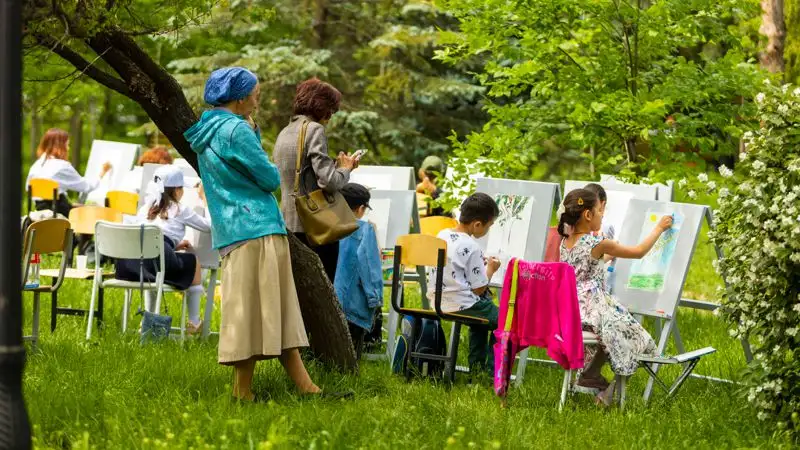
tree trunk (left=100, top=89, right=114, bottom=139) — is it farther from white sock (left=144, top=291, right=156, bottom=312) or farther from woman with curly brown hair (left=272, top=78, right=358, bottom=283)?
woman with curly brown hair (left=272, top=78, right=358, bottom=283)

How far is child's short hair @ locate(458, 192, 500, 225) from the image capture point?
28.8ft

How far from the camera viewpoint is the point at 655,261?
9.26 m

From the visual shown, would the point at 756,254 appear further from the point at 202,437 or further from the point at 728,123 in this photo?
the point at 728,123

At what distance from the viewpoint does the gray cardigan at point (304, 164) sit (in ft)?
27.1

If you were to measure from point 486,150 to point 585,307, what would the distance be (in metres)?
4.44

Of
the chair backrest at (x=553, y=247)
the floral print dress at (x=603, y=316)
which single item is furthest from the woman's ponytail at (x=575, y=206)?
the chair backrest at (x=553, y=247)

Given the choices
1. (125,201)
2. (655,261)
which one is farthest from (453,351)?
(125,201)

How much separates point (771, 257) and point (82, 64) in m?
4.43

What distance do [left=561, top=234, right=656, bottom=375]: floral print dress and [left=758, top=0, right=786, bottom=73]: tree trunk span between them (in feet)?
30.4

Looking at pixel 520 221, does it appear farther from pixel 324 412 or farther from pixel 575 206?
pixel 324 412

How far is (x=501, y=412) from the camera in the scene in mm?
7645

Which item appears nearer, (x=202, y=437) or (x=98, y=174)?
(x=202, y=437)

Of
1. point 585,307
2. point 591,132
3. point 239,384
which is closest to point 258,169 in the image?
point 239,384

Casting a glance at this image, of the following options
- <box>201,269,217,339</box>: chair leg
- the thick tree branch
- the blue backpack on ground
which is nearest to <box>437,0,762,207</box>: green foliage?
<box>201,269,217,339</box>: chair leg
